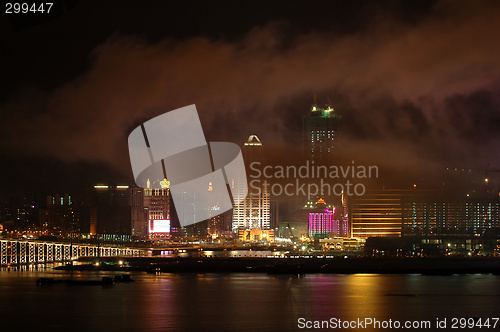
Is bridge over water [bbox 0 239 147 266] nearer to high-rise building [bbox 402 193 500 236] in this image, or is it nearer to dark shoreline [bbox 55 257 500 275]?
dark shoreline [bbox 55 257 500 275]

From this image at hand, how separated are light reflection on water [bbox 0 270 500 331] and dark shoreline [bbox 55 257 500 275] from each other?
23.2 ft

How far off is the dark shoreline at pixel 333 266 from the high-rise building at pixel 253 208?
63.3 m

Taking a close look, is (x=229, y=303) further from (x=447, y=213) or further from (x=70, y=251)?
(x=447, y=213)

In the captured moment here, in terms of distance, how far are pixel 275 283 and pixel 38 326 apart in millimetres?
14274

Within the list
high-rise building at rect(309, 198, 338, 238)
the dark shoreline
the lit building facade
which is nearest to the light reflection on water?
the dark shoreline

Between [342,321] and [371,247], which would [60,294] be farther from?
[371,247]

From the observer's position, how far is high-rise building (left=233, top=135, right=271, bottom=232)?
4375 inches

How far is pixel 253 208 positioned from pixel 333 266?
70.4m

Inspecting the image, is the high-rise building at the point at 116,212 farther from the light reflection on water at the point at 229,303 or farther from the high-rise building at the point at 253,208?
the light reflection on water at the point at 229,303

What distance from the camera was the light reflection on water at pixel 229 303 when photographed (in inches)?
752

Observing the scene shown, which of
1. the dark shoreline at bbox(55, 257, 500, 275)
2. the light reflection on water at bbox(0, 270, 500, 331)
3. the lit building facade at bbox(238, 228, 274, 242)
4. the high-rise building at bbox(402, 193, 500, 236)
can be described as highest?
the high-rise building at bbox(402, 193, 500, 236)

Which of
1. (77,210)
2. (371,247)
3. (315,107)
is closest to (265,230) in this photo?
(315,107)

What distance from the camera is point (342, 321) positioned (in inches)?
758

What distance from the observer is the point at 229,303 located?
2309 cm
